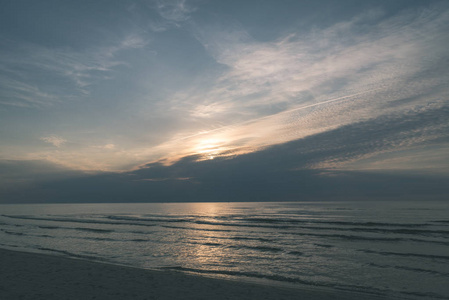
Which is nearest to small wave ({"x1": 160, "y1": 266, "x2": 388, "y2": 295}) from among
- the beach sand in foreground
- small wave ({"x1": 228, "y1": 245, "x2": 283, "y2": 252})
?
the beach sand in foreground

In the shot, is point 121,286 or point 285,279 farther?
point 285,279

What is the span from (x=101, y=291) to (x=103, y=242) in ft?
60.4

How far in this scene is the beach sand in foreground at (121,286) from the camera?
10961mm

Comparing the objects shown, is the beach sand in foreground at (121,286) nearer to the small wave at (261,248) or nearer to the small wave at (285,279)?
the small wave at (285,279)

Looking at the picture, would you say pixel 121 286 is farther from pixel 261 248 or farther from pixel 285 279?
pixel 261 248

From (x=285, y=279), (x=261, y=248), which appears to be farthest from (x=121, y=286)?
(x=261, y=248)

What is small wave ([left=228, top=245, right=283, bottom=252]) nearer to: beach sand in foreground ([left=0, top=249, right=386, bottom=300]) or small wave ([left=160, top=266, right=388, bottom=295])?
small wave ([left=160, top=266, right=388, bottom=295])

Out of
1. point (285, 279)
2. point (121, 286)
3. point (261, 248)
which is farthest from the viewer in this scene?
point (261, 248)

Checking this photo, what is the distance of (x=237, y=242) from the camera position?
90.9ft

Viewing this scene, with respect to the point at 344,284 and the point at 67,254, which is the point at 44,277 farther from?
the point at 344,284

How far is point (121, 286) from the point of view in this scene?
12148 millimetres

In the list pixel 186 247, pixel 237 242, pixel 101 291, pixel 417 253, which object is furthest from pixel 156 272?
pixel 417 253

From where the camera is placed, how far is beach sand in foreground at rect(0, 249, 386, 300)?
1096cm

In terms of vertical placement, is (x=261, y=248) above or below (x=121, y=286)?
below
